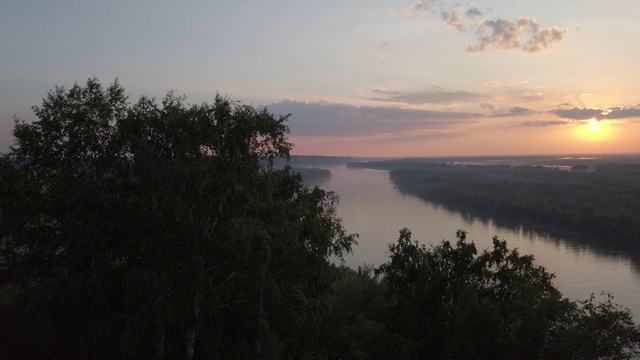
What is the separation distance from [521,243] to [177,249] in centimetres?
6019

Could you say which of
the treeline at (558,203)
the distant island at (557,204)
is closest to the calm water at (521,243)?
the distant island at (557,204)

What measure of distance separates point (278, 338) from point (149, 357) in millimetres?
3667

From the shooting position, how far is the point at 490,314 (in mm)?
17094

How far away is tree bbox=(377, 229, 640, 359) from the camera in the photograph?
15008 millimetres

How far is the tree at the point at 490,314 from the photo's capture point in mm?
15008

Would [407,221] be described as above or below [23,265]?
below

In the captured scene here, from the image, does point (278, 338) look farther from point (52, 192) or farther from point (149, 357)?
point (52, 192)

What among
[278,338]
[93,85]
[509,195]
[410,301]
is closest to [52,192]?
[93,85]

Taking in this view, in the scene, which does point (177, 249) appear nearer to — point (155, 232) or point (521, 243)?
point (155, 232)

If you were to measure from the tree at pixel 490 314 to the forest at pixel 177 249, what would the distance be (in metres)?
0.08

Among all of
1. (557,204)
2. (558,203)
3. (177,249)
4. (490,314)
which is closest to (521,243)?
(557,204)

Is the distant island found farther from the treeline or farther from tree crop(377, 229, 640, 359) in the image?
tree crop(377, 229, 640, 359)

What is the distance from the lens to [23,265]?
1567cm

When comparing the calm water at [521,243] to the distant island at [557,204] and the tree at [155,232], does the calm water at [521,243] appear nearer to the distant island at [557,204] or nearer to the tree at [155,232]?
the distant island at [557,204]
